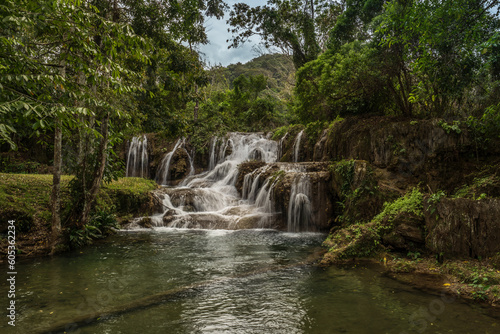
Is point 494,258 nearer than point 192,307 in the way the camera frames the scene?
No

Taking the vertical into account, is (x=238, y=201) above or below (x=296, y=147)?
below

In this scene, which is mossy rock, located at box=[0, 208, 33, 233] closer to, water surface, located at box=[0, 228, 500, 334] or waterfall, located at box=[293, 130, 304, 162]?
water surface, located at box=[0, 228, 500, 334]

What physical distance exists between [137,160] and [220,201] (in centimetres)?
1038

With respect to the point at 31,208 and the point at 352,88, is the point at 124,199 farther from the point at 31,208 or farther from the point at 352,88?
the point at 352,88

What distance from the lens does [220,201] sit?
13484 mm

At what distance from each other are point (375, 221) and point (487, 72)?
220 inches

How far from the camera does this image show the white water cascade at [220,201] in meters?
11.3

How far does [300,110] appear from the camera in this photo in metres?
18.9

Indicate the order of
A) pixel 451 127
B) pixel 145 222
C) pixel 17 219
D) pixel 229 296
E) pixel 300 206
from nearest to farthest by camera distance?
1. pixel 229 296
2. pixel 17 219
3. pixel 451 127
4. pixel 300 206
5. pixel 145 222

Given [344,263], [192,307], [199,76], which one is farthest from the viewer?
[199,76]

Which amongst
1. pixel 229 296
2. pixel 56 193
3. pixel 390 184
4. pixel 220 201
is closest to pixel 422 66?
pixel 390 184

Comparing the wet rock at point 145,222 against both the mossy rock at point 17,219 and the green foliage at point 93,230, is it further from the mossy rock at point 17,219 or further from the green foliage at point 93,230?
the mossy rock at point 17,219

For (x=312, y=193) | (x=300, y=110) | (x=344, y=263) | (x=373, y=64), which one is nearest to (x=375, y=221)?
(x=344, y=263)

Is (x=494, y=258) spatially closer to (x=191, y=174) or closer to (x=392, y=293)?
(x=392, y=293)
